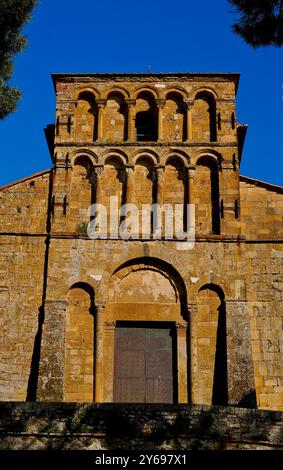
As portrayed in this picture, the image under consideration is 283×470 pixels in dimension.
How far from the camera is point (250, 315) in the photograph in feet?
57.0

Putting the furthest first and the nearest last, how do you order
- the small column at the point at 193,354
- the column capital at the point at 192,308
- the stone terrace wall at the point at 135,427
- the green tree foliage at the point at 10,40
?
1. the column capital at the point at 192,308
2. the small column at the point at 193,354
3. the green tree foliage at the point at 10,40
4. the stone terrace wall at the point at 135,427

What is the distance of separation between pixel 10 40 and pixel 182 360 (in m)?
8.96

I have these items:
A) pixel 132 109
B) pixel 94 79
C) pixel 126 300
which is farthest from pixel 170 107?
pixel 126 300

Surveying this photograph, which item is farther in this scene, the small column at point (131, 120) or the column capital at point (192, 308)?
the small column at point (131, 120)

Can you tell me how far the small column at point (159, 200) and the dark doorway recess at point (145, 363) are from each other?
101 inches

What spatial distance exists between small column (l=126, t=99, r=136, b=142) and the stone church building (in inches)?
1.4

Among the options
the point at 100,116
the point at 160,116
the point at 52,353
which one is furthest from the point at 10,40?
the point at 52,353

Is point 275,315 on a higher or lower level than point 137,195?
lower

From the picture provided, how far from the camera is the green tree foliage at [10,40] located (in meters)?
14.6

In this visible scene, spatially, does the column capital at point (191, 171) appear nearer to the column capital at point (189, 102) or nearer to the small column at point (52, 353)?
the column capital at point (189, 102)

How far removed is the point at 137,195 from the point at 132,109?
2.78 metres

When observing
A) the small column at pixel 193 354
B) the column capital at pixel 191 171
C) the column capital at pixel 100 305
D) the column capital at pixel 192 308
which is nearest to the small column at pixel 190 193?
the column capital at pixel 191 171

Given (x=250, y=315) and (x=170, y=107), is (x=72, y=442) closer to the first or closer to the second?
(x=250, y=315)

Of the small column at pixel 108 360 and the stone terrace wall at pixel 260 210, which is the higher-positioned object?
the stone terrace wall at pixel 260 210
